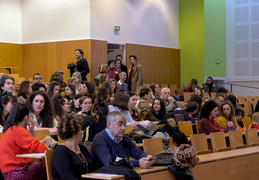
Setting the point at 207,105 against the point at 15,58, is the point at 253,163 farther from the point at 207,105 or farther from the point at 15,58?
the point at 15,58

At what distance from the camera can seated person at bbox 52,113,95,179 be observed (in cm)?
402

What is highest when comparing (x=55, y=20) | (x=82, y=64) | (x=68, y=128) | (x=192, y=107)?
(x=55, y=20)

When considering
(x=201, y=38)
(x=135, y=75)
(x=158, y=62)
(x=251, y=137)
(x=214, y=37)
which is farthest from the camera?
(x=214, y=37)

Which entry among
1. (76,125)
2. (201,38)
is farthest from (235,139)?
(201,38)

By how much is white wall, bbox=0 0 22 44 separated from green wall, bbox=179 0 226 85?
591cm

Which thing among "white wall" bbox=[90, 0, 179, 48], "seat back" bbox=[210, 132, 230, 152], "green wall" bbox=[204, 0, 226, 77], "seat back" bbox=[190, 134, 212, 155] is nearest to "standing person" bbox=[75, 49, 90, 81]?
"white wall" bbox=[90, 0, 179, 48]

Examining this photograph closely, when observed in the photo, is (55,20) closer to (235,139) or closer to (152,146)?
(235,139)

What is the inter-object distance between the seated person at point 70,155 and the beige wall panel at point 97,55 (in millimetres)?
9803

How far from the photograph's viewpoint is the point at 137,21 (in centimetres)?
1560

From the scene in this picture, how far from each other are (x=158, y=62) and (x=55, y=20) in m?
4.18

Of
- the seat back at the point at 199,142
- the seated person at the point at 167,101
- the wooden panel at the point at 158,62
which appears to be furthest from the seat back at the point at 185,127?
the wooden panel at the point at 158,62

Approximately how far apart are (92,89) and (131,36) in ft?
20.5

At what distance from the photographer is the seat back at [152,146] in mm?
5386

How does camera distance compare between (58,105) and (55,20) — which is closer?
(58,105)
